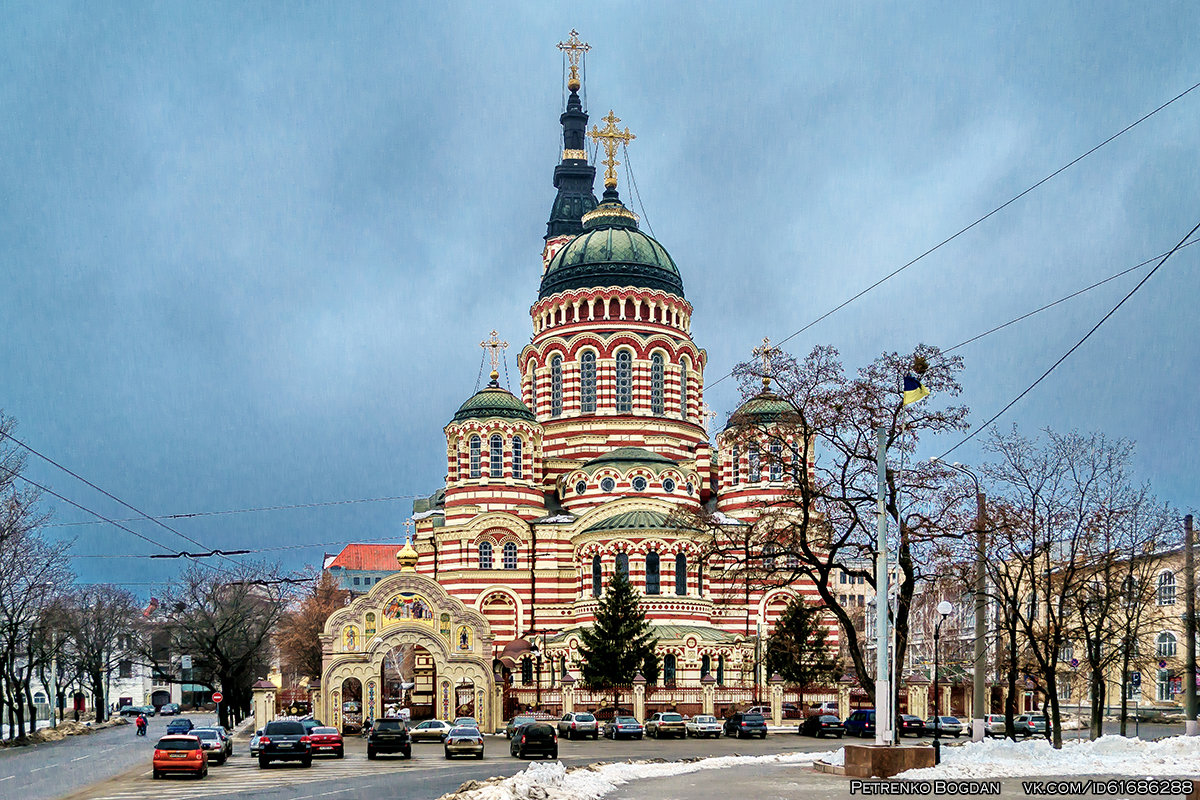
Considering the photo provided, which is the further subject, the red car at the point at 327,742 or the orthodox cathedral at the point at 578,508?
the orthodox cathedral at the point at 578,508

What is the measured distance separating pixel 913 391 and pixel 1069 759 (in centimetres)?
794

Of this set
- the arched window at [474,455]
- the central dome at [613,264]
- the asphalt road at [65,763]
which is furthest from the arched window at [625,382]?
the asphalt road at [65,763]

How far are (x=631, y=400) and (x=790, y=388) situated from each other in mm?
41771

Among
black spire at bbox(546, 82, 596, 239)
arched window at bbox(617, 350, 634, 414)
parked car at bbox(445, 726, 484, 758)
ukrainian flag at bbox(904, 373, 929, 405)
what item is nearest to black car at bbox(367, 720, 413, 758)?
parked car at bbox(445, 726, 484, 758)

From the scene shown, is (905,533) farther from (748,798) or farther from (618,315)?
(618,315)

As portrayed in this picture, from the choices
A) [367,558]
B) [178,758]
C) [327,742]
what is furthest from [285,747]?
[367,558]

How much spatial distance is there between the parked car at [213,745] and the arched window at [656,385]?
40019mm

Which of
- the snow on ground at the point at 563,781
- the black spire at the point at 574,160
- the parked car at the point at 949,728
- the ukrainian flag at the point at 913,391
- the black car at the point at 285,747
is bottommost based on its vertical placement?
the parked car at the point at 949,728

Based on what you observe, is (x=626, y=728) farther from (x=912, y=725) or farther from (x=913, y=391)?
(x=913, y=391)

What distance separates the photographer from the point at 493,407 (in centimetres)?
7275

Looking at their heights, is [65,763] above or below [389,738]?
below

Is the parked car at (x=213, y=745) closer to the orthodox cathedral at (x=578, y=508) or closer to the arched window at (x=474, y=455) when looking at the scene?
the orthodox cathedral at (x=578, y=508)

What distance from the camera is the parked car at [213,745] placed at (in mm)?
38844

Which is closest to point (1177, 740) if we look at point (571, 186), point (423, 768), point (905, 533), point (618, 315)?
point (905, 533)
